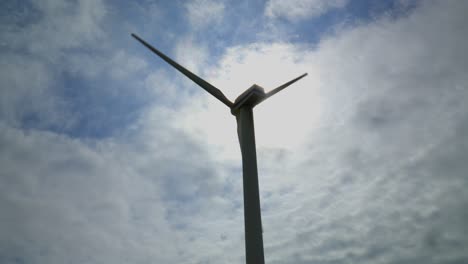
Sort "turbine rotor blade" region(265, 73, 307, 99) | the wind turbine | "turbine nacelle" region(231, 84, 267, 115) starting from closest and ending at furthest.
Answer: the wind turbine → "turbine nacelle" region(231, 84, 267, 115) → "turbine rotor blade" region(265, 73, 307, 99)

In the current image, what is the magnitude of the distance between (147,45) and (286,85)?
16517 mm

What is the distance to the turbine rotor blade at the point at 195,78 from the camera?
3744 centimetres

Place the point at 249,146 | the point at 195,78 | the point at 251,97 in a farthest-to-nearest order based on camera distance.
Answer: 1. the point at 195,78
2. the point at 251,97
3. the point at 249,146

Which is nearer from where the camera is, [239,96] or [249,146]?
[249,146]

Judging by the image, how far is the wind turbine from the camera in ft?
86.5

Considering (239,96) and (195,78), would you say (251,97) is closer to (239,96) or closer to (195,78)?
(239,96)

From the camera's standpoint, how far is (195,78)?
128ft

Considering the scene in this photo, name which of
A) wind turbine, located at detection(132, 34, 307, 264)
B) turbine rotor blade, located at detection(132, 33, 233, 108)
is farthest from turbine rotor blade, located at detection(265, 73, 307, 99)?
turbine rotor blade, located at detection(132, 33, 233, 108)

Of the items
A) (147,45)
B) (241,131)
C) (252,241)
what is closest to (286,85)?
(241,131)

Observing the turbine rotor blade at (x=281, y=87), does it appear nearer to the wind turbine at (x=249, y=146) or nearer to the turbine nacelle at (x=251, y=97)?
the wind turbine at (x=249, y=146)

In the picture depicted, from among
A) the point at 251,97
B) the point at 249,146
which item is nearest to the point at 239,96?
the point at 251,97

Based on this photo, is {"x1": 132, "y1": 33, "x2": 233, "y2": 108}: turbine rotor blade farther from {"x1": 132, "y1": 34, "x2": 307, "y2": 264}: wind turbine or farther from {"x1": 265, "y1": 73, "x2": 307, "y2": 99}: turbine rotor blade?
{"x1": 265, "y1": 73, "x2": 307, "y2": 99}: turbine rotor blade

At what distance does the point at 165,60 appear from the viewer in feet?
132

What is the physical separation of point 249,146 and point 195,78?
11.7 metres
